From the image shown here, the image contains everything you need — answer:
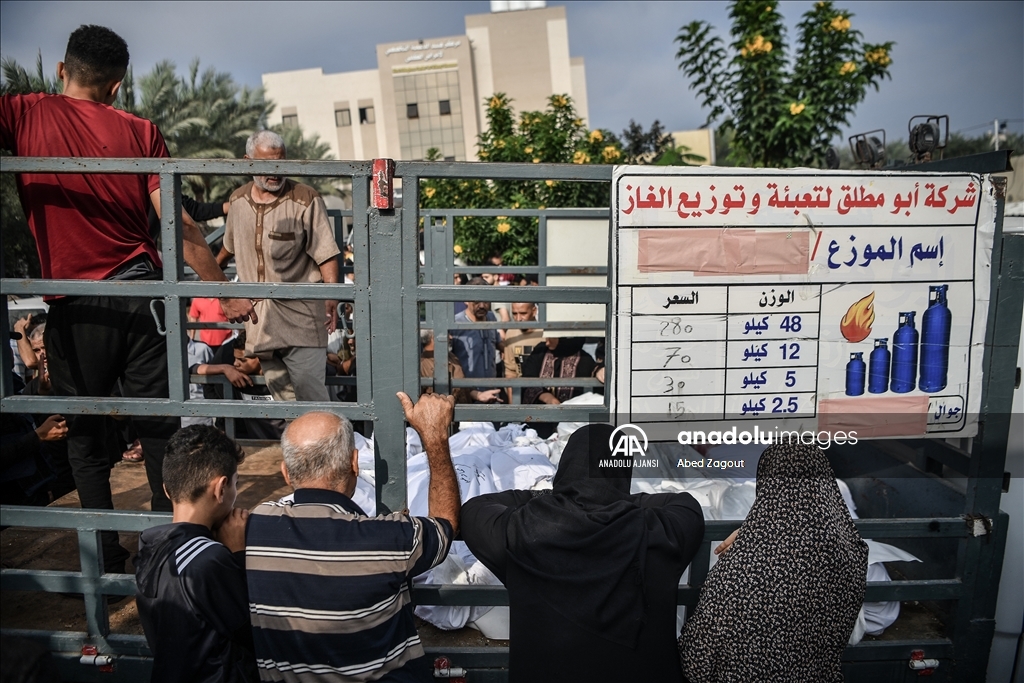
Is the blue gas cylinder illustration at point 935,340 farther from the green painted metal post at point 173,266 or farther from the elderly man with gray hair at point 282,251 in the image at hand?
the elderly man with gray hair at point 282,251

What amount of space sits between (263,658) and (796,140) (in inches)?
351

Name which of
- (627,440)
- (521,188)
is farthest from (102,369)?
(521,188)

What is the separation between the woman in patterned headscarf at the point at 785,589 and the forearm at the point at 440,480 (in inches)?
32.9

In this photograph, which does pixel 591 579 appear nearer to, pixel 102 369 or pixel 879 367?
pixel 879 367

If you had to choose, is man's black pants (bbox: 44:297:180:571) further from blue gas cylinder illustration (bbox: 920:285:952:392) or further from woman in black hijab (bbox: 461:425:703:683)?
blue gas cylinder illustration (bbox: 920:285:952:392)

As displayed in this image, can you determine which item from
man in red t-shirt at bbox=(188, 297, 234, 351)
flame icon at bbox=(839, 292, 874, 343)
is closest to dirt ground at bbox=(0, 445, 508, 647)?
flame icon at bbox=(839, 292, 874, 343)

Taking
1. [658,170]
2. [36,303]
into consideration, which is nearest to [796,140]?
[658,170]

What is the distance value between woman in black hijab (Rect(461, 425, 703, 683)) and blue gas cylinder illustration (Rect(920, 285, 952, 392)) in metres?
1.03

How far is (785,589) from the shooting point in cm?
202

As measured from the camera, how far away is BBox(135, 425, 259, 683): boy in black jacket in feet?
6.47

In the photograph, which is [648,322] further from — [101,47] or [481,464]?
[101,47]

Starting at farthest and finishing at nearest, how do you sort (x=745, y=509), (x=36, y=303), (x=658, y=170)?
(x=36, y=303)
(x=745, y=509)
(x=658, y=170)

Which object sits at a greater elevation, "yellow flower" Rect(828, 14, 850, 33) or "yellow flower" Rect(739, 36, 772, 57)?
"yellow flower" Rect(828, 14, 850, 33)

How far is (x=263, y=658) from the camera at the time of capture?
2043mm
